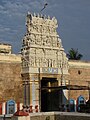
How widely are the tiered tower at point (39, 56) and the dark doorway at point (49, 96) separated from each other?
1.39ft

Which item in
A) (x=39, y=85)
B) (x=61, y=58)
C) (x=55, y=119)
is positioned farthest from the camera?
(x=61, y=58)

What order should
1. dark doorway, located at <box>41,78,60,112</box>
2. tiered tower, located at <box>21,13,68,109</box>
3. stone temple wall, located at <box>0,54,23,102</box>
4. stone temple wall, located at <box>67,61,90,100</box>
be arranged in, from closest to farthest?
stone temple wall, located at <box>0,54,23,102</box>, tiered tower, located at <box>21,13,68,109</box>, dark doorway, located at <box>41,78,60,112</box>, stone temple wall, located at <box>67,61,90,100</box>

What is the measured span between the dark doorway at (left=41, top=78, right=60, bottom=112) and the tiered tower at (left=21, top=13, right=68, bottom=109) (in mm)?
422

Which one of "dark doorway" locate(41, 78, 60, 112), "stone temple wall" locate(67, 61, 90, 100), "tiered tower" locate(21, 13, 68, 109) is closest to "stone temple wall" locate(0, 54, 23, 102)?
Answer: "tiered tower" locate(21, 13, 68, 109)

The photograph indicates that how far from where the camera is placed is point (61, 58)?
2966 centimetres

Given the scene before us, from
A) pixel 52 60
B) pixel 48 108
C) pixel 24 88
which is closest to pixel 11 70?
pixel 24 88

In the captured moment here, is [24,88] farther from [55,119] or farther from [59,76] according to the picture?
[55,119]

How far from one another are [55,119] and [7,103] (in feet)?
16.6

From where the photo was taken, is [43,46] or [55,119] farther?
[43,46]

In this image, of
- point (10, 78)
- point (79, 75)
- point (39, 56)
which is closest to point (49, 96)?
point (79, 75)

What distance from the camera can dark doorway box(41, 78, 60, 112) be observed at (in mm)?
29844

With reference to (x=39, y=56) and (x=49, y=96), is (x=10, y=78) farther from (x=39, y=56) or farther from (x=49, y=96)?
(x=49, y=96)

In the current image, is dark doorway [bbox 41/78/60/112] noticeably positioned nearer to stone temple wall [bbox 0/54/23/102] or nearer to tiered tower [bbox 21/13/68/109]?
tiered tower [bbox 21/13/68/109]

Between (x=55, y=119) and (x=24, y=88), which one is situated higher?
(x=24, y=88)
